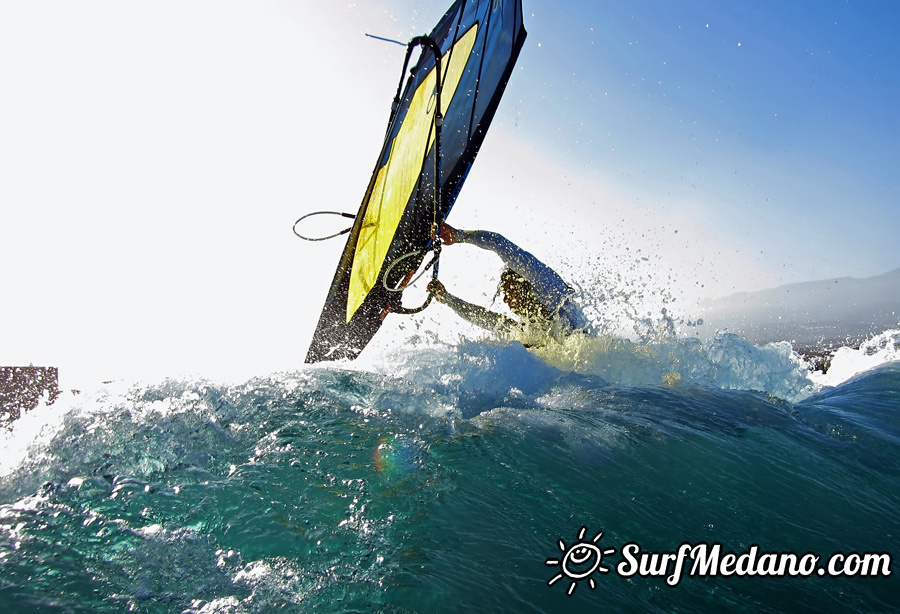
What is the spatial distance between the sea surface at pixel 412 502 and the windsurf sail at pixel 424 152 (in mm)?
2103

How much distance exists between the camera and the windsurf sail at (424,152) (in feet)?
15.9

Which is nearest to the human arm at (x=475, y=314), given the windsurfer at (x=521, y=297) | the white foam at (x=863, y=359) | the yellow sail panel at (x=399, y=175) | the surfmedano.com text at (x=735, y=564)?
the windsurfer at (x=521, y=297)

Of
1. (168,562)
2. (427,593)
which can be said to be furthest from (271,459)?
(427,593)

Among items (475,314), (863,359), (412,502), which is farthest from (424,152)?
(863,359)

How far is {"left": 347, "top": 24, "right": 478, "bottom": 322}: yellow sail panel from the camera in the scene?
17.7ft

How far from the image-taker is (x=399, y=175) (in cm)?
577

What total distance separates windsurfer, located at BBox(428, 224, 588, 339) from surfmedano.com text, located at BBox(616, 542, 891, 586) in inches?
151

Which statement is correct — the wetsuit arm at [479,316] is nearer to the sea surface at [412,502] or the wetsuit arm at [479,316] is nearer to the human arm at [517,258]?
the human arm at [517,258]

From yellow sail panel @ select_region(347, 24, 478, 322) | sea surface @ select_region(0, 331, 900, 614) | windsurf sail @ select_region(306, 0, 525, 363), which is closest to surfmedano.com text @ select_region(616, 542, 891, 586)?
sea surface @ select_region(0, 331, 900, 614)

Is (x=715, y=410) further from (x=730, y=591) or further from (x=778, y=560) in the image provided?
(x=730, y=591)

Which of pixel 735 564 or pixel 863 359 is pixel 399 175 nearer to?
pixel 735 564

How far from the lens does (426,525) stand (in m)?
2.00

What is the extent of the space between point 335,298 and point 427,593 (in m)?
5.33

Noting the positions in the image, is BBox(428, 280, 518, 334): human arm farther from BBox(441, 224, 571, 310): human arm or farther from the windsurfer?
BBox(441, 224, 571, 310): human arm
